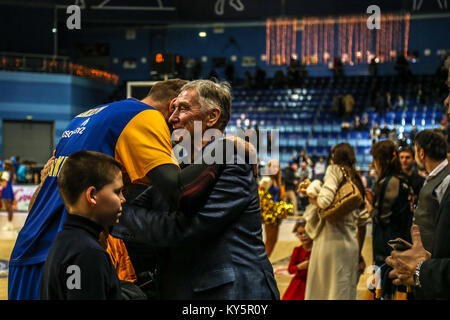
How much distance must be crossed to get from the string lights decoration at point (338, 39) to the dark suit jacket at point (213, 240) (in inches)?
782

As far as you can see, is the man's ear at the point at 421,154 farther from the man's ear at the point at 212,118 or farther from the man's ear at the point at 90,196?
the man's ear at the point at 90,196

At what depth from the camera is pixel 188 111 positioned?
179 centimetres

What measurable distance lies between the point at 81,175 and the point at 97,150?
0.38 m

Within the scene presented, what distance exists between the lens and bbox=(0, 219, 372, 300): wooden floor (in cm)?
607

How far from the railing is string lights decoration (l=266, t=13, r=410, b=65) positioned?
748cm

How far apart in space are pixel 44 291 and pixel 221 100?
81 centimetres

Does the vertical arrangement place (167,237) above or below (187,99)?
below

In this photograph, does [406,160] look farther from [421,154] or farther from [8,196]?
[8,196]

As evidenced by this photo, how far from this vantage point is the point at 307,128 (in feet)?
63.9

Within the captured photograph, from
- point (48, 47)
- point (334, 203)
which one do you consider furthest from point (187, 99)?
point (48, 47)

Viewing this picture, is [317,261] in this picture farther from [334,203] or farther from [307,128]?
[307,128]

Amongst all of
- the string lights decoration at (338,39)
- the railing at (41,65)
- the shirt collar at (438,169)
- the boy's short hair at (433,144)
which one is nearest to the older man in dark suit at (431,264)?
the shirt collar at (438,169)

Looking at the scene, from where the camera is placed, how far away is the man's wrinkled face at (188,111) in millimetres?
1777

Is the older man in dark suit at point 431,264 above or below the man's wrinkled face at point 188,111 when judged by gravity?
below
